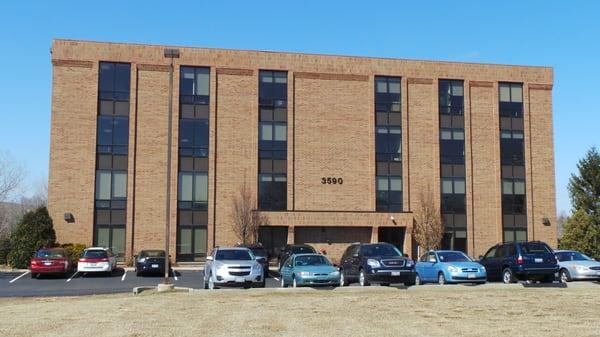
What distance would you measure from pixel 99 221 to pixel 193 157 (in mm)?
6895

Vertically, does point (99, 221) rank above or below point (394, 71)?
below

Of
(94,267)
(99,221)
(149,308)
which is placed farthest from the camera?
(99,221)

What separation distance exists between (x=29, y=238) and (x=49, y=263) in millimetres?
6022

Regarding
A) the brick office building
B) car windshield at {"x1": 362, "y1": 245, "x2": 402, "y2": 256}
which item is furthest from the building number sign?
car windshield at {"x1": 362, "y1": 245, "x2": 402, "y2": 256}

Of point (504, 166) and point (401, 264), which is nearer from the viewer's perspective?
point (401, 264)

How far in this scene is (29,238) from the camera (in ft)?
119

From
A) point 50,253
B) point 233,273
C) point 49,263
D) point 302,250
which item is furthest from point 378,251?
point 50,253

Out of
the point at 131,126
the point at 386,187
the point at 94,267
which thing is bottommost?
the point at 94,267

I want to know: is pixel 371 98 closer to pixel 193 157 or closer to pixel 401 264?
pixel 193 157

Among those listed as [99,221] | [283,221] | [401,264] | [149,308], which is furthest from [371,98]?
[149,308]

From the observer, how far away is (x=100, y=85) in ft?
132

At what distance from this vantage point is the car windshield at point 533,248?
2344 centimetres

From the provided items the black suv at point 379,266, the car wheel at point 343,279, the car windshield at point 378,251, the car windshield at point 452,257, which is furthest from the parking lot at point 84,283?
the car windshield at point 452,257

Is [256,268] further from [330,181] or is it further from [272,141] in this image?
[272,141]
